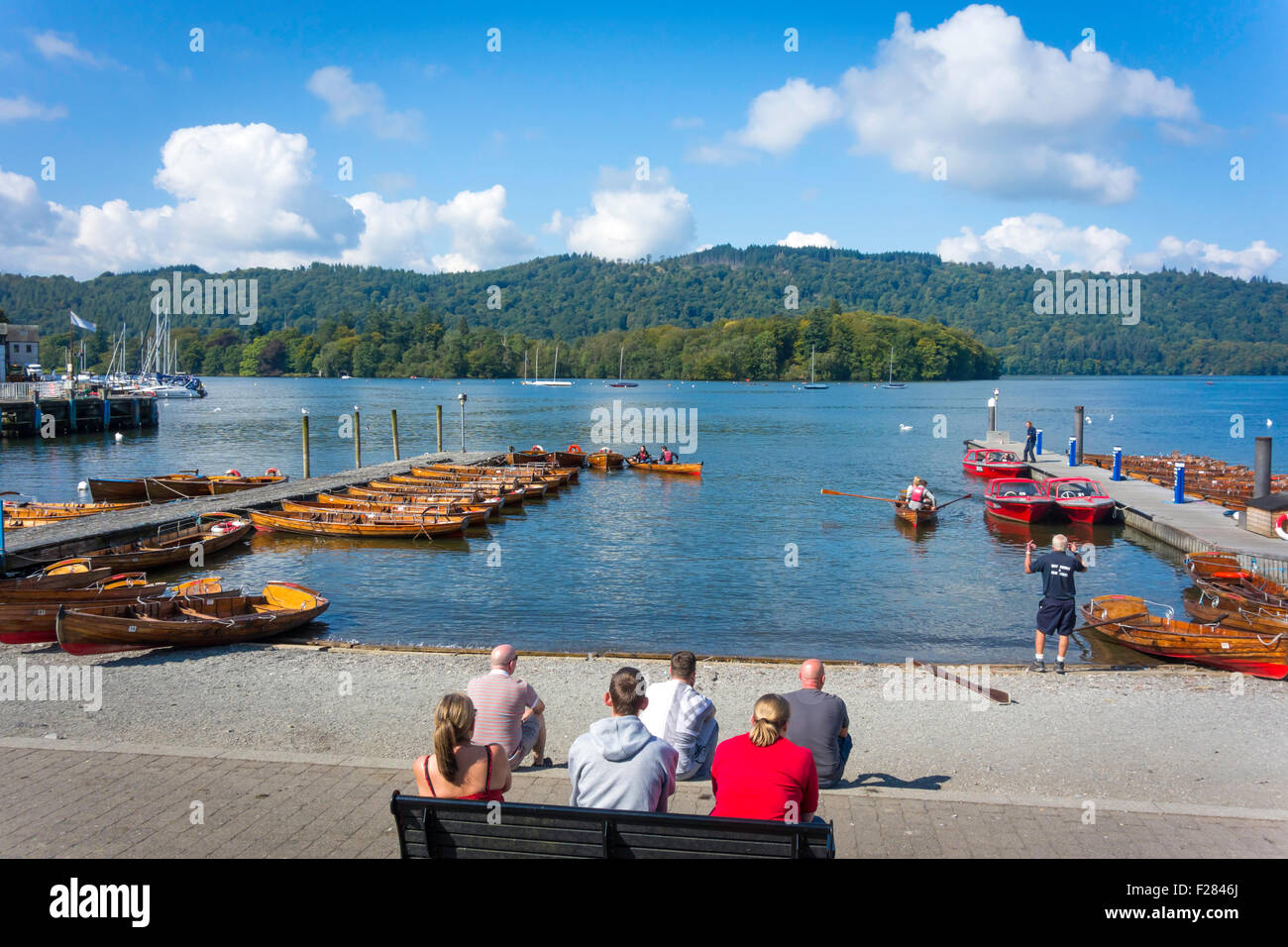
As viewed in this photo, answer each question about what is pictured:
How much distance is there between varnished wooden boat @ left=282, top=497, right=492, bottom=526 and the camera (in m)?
32.3

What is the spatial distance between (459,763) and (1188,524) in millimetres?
28183

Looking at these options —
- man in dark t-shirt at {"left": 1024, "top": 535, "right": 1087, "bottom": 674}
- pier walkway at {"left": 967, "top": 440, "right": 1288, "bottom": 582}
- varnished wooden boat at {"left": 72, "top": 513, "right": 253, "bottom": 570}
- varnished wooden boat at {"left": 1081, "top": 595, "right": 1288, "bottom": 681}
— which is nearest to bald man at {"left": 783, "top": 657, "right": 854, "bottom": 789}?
man in dark t-shirt at {"left": 1024, "top": 535, "right": 1087, "bottom": 674}

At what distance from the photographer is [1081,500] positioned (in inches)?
1303

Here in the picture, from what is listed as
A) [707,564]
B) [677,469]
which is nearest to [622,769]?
[707,564]

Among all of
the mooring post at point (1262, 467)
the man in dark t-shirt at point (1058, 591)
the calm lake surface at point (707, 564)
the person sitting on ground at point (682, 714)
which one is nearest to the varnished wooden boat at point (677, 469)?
the calm lake surface at point (707, 564)

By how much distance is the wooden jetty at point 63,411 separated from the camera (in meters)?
77.4

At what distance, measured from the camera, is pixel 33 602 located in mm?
15711

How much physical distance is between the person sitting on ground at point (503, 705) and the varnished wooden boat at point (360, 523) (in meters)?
23.2

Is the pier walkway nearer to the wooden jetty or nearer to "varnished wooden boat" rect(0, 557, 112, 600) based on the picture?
"varnished wooden boat" rect(0, 557, 112, 600)

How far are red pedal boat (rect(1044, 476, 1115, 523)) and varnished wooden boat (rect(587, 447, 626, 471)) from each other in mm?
24548

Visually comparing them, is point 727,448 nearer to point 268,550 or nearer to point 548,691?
point 268,550
